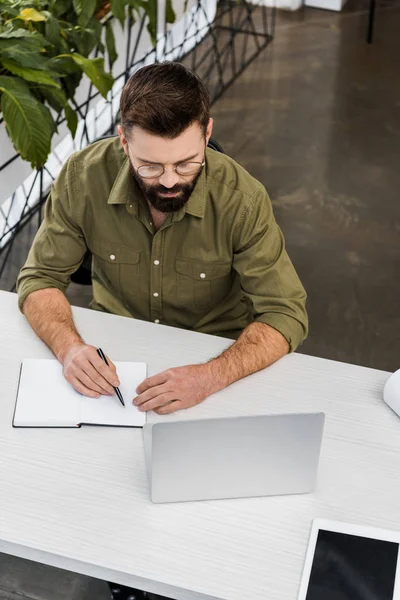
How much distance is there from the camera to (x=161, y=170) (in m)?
1.82

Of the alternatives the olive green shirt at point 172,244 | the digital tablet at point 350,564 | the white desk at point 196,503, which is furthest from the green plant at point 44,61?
the digital tablet at point 350,564

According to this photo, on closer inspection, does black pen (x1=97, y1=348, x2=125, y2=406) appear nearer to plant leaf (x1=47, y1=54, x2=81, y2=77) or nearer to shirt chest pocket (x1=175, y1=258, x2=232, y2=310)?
shirt chest pocket (x1=175, y1=258, x2=232, y2=310)

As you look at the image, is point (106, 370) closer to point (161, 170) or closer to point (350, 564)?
point (161, 170)

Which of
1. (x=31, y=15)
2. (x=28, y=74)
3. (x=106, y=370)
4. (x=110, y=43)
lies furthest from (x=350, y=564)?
(x=110, y=43)

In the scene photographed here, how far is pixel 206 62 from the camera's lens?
478cm

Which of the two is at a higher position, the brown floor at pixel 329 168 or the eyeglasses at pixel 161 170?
the eyeglasses at pixel 161 170

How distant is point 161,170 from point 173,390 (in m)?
0.46

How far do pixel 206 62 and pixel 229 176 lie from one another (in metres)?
2.99

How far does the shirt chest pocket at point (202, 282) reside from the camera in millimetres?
2018

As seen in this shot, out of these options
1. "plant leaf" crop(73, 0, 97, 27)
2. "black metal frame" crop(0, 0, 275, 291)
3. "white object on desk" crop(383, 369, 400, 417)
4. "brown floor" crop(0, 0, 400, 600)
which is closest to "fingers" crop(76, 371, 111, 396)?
"white object on desk" crop(383, 369, 400, 417)

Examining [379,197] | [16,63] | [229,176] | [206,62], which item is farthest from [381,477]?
[206,62]

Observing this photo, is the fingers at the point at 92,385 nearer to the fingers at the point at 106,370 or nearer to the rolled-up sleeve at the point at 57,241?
the fingers at the point at 106,370

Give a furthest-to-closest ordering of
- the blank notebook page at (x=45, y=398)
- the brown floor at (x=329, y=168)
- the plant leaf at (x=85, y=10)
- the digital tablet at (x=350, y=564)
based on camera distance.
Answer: the brown floor at (x=329, y=168), the plant leaf at (x=85, y=10), the blank notebook page at (x=45, y=398), the digital tablet at (x=350, y=564)

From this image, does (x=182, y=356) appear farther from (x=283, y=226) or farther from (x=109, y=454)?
(x=283, y=226)
